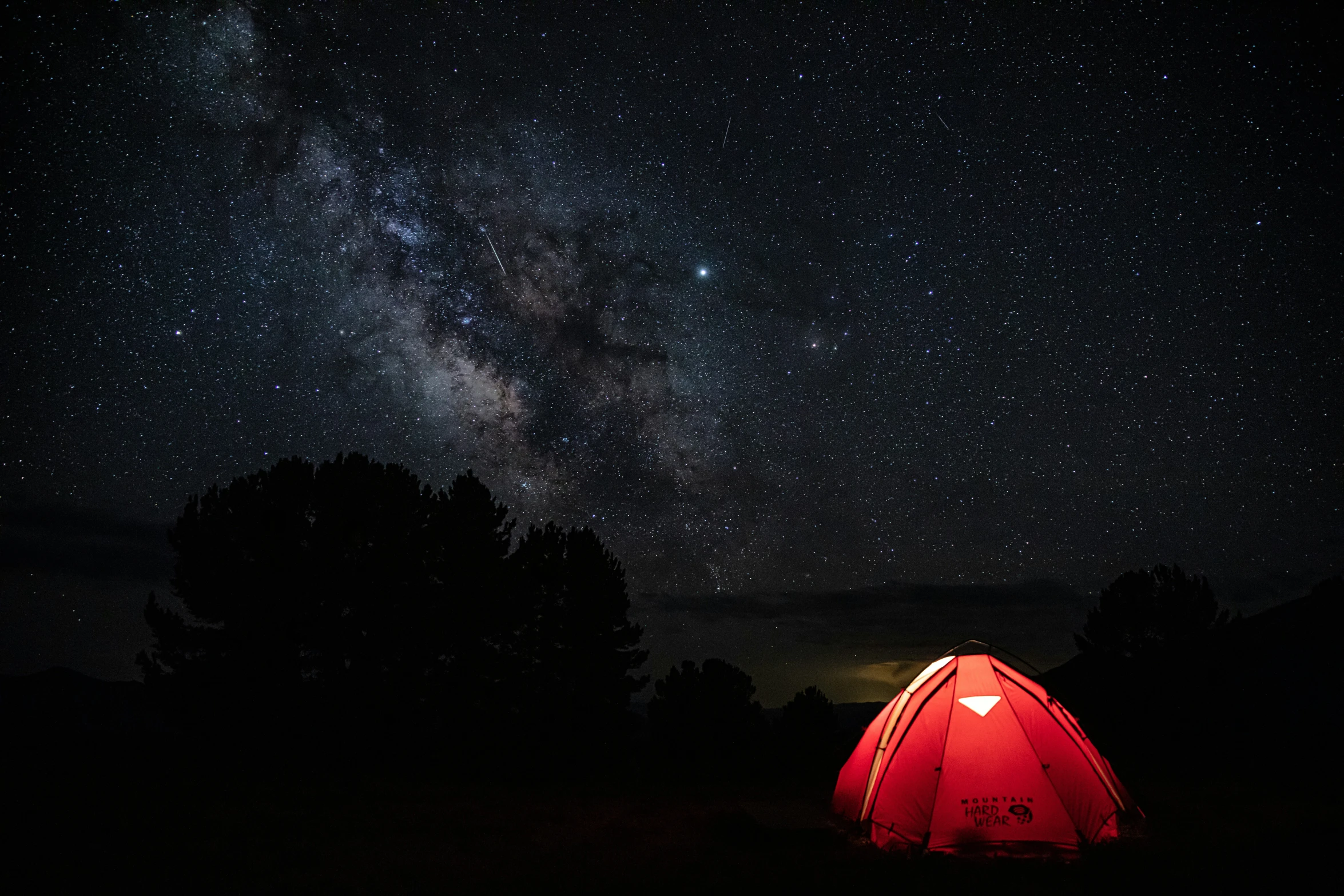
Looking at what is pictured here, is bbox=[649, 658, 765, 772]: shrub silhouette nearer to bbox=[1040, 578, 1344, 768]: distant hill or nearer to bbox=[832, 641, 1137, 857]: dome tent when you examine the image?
bbox=[1040, 578, 1344, 768]: distant hill

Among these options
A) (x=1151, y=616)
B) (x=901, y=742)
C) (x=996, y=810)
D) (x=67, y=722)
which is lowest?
(x=67, y=722)

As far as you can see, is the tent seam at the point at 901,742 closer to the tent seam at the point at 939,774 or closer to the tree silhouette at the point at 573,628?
the tent seam at the point at 939,774

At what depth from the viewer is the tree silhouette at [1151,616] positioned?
27.3m

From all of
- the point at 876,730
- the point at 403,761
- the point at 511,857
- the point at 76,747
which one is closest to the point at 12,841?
the point at 511,857

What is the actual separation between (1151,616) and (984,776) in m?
28.5

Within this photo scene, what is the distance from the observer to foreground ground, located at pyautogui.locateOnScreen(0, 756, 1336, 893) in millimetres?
6031

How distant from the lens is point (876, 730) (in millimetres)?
8406

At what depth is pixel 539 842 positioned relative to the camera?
26.2 feet

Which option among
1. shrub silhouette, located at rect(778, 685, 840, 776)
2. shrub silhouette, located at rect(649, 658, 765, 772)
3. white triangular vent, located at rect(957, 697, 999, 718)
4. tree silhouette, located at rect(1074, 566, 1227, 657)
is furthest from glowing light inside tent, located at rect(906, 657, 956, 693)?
tree silhouette, located at rect(1074, 566, 1227, 657)

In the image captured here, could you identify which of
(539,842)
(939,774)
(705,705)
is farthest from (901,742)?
(705,705)

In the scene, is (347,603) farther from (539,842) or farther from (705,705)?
(705,705)

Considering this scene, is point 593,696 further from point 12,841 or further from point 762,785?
point 12,841

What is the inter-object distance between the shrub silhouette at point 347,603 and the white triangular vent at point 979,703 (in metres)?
15.5

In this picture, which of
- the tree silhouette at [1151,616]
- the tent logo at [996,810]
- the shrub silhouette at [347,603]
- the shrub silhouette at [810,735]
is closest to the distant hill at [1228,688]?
the tree silhouette at [1151,616]
